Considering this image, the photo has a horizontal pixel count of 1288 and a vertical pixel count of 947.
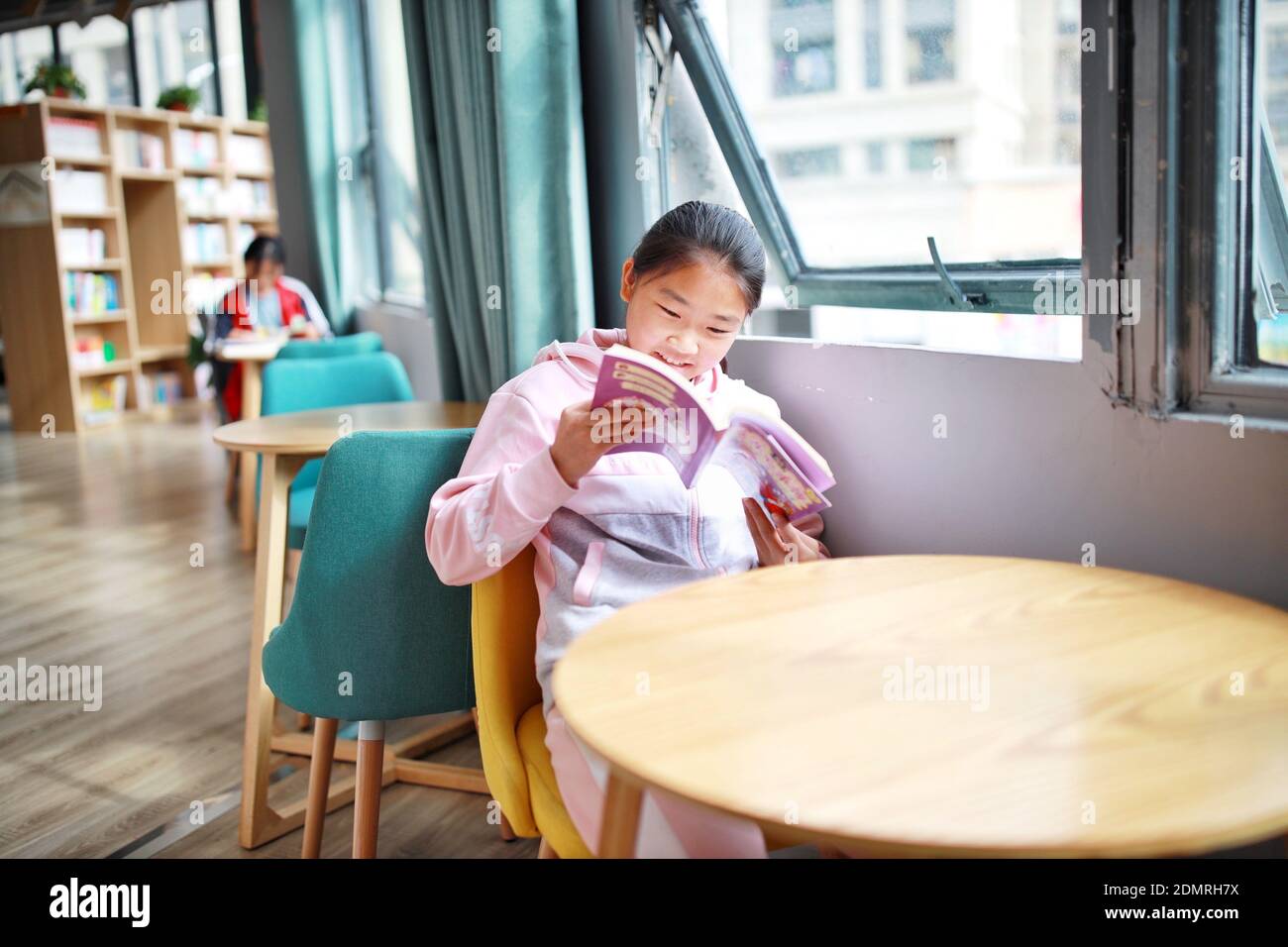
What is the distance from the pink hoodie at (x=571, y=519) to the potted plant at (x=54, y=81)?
741 cm

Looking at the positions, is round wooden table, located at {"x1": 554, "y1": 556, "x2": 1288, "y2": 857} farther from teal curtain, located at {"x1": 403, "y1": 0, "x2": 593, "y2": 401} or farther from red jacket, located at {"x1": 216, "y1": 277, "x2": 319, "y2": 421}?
red jacket, located at {"x1": 216, "y1": 277, "x2": 319, "y2": 421}

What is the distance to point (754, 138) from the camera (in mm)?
2209

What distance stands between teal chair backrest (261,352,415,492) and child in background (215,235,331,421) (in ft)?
5.92

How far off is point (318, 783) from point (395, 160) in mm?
3781

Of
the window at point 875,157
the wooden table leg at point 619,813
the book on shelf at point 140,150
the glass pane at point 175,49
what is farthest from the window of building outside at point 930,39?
the glass pane at point 175,49

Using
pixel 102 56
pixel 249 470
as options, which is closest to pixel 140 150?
pixel 102 56

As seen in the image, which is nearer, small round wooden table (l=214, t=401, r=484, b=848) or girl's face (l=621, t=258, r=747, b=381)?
girl's face (l=621, t=258, r=747, b=381)

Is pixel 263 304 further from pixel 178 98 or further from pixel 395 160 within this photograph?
pixel 178 98

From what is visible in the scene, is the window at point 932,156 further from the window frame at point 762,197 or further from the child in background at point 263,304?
the child in background at point 263,304

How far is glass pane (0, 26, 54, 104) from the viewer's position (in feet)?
32.8

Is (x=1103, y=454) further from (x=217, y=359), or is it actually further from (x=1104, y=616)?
(x=217, y=359)

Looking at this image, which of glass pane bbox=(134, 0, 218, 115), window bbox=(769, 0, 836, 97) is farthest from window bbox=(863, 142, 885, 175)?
glass pane bbox=(134, 0, 218, 115)
